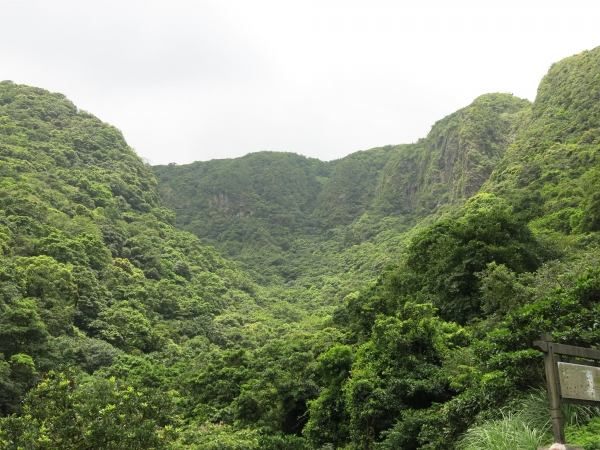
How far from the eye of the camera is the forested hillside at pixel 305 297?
1063 centimetres

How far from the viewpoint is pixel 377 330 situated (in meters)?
14.8

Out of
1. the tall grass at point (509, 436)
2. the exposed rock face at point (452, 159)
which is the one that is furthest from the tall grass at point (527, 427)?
the exposed rock face at point (452, 159)

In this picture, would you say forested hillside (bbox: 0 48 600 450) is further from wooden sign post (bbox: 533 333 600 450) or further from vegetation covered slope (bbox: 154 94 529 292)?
wooden sign post (bbox: 533 333 600 450)

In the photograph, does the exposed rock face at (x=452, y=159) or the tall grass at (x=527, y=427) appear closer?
the tall grass at (x=527, y=427)

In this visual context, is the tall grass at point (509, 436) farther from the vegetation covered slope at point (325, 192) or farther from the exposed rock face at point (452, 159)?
the exposed rock face at point (452, 159)

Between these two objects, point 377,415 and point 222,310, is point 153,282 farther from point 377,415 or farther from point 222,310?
point 377,415

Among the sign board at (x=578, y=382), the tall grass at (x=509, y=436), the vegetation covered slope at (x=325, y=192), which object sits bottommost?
the tall grass at (x=509, y=436)

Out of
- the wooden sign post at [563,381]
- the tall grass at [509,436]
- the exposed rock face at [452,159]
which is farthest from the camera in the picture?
the exposed rock face at [452,159]

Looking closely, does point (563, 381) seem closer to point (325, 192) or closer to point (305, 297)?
point (305, 297)

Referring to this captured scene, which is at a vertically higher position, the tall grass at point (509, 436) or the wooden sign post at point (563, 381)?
the wooden sign post at point (563, 381)

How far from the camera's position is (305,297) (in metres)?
71.1

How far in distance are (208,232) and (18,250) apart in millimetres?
67938

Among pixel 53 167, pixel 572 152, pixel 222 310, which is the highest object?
pixel 53 167

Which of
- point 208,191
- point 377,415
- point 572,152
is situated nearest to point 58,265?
point 377,415
